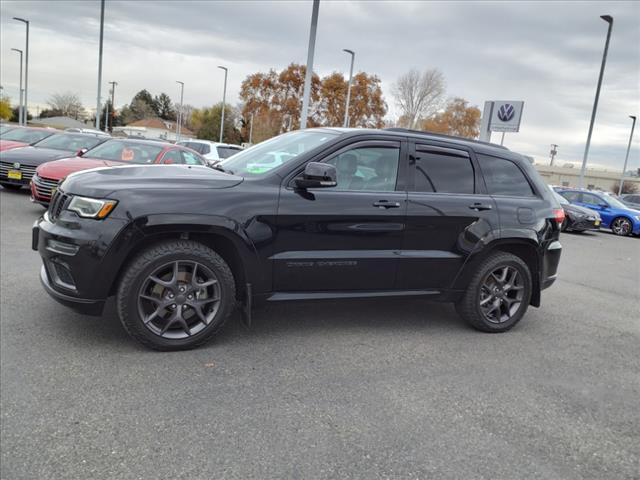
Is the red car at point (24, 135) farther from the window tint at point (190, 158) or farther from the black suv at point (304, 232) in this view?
the black suv at point (304, 232)

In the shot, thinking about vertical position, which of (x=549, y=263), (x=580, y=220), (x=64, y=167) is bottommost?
(x=580, y=220)

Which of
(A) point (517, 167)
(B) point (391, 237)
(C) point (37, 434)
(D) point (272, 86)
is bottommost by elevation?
(C) point (37, 434)

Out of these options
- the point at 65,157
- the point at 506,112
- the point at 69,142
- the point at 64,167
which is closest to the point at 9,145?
the point at 69,142

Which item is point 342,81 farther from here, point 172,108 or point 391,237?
point 172,108

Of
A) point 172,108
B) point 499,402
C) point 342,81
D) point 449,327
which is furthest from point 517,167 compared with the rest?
point 172,108

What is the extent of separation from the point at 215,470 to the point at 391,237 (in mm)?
2441

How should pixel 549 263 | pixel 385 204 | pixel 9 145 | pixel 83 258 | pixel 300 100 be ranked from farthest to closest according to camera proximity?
pixel 300 100
pixel 9 145
pixel 549 263
pixel 385 204
pixel 83 258

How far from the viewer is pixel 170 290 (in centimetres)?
370

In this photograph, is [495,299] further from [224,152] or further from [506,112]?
[506,112]

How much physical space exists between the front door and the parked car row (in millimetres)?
5543

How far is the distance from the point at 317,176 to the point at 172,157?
22.7ft

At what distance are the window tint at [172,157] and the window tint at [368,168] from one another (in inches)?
250

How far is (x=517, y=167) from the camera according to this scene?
16.9ft

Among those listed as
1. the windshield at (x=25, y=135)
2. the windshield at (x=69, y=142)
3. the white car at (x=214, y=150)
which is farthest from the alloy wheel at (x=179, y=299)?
the white car at (x=214, y=150)
